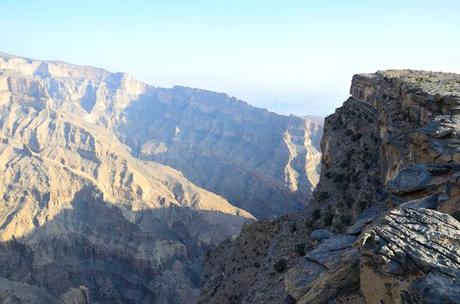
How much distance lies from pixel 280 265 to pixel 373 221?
14100 mm

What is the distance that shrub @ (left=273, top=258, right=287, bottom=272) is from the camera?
28220 mm

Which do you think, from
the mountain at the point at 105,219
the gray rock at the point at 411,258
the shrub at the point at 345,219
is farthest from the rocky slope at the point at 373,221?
the mountain at the point at 105,219

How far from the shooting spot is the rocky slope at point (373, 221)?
11438mm

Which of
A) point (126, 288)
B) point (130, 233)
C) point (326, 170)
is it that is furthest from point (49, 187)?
point (326, 170)

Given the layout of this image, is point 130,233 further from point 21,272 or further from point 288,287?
point 288,287

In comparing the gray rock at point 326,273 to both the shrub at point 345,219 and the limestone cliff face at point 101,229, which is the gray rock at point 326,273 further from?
the limestone cliff face at point 101,229

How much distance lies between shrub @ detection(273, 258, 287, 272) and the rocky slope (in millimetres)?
55

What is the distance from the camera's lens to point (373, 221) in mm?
15031

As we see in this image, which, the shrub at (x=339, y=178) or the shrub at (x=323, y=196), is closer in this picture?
the shrub at (x=323, y=196)

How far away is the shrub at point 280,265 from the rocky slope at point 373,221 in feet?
0.18

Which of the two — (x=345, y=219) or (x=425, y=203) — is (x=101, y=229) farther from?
(x=425, y=203)

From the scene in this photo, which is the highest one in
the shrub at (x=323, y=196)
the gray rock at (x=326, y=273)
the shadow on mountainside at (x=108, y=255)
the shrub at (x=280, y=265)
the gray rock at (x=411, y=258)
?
the gray rock at (x=411, y=258)

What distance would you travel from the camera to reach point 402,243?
11688mm

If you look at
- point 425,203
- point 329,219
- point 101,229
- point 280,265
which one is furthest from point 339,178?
point 101,229
